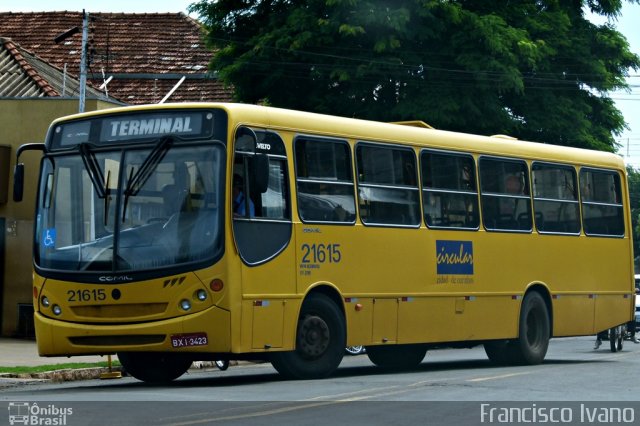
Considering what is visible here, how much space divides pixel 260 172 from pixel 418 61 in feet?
58.3

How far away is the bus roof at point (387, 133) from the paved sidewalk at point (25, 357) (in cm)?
553

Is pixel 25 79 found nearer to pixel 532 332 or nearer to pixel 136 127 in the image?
pixel 532 332

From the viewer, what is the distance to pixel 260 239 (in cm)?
1642

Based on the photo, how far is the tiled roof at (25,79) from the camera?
32625 millimetres

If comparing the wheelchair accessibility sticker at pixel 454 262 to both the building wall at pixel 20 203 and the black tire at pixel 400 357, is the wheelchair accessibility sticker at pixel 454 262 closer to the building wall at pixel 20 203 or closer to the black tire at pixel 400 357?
the black tire at pixel 400 357

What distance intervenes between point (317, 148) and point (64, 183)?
308 cm

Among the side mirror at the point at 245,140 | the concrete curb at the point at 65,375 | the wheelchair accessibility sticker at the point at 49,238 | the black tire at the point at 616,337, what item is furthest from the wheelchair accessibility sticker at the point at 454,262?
the black tire at the point at 616,337

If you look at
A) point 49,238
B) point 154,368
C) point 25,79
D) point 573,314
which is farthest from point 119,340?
point 25,79

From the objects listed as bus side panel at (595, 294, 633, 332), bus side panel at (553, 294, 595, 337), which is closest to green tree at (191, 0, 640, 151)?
bus side panel at (595, 294, 633, 332)

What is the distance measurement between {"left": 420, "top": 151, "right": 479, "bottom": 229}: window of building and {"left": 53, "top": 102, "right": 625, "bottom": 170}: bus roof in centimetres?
20

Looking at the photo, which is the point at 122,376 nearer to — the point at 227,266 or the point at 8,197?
the point at 227,266

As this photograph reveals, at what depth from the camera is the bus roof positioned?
1658cm
